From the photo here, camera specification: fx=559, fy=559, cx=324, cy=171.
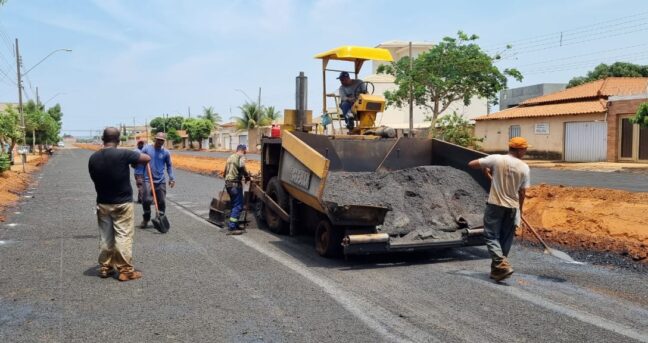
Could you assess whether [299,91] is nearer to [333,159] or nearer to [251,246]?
[333,159]

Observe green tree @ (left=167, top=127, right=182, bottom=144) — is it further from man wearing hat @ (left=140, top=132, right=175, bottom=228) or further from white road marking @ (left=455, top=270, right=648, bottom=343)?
white road marking @ (left=455, top=270, right=648, bottom=343)

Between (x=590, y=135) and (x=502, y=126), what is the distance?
237 inches

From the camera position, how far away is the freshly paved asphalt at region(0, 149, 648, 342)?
4207 mm

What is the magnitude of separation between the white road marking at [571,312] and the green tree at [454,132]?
22722 millimetres

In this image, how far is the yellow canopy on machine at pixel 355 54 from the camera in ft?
28.1

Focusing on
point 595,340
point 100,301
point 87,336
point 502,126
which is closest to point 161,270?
point 100,301

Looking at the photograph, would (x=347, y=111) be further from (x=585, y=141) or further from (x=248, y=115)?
(x=248, y=115)

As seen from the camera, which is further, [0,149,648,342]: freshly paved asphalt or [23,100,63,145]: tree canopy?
[23,100,63,145]: tree canopy

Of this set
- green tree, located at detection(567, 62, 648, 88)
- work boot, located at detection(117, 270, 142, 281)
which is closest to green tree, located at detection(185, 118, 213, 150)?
green tree, located at detection(567, 62, 648, 88)

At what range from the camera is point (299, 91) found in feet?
30.0

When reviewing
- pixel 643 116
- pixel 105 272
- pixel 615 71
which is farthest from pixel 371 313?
pixel 615 71

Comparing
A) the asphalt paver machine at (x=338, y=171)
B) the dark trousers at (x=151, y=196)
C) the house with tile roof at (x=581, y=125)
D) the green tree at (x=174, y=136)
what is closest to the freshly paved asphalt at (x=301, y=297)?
the asphalt paver machine at (x=338, y=171)

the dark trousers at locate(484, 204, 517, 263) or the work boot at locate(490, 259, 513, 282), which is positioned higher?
the dark trousers at locate(484, 204, 517, 263)

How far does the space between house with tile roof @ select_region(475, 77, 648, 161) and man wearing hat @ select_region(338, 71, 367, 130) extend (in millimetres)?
20785
